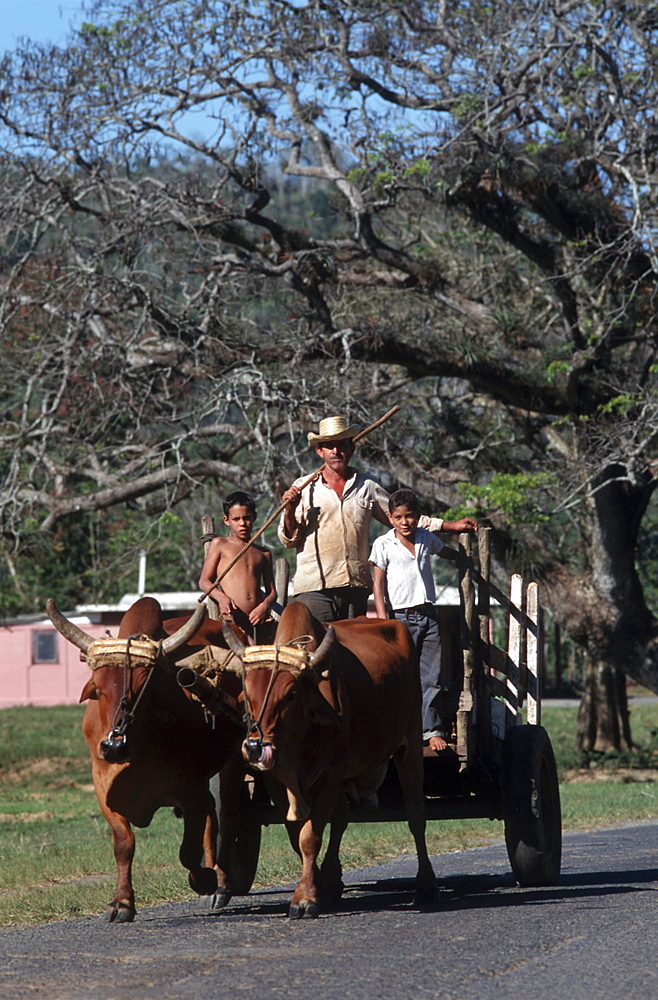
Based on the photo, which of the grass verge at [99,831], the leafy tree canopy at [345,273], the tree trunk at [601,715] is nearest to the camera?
the grass verge at [99,831]

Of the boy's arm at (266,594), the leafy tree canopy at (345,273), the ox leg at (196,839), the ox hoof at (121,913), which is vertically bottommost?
the ox hoof at (121,913)

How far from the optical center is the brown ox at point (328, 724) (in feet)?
23.7

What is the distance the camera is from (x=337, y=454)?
29.5 feet

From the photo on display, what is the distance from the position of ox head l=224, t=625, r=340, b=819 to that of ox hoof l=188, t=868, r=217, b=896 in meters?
1.01

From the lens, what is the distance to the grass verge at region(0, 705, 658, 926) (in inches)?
376

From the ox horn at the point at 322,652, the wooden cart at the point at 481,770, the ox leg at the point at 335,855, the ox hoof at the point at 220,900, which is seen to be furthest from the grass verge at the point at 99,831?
the ox horn at the point at 322,652

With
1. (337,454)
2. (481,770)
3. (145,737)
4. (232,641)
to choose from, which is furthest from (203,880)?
(337,454)

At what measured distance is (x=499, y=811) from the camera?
29.8 feet

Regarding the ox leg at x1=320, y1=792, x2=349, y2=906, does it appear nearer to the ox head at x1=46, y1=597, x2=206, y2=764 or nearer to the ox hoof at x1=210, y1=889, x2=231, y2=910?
the ox hoof at x1=210, y1=889, x2=231, y2=910

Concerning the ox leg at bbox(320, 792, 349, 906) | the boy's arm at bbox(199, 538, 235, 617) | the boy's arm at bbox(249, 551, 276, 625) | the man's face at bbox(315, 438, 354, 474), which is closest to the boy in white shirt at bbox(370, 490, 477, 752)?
the man's face at bbox(315, 438, 354, 474)

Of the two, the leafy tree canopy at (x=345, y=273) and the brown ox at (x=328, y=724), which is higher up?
the leafy tree canopy at (x=345, y=273)

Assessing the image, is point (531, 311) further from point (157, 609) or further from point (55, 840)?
point (157, 609)

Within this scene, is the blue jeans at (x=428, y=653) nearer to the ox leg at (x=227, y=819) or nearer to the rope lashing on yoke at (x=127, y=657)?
the ox leg at (x=227, y=819)

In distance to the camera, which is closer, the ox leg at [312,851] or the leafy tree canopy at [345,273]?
the ox leg at [312,851]
